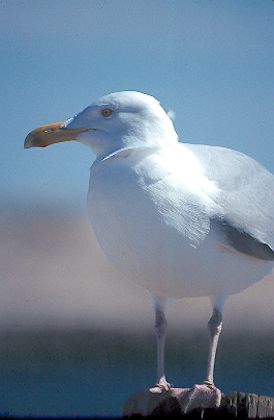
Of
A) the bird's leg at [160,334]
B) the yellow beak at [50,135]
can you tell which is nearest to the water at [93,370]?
the bird's leg at [160,334]

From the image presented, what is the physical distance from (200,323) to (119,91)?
1.04m

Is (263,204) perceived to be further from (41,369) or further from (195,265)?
(41,369)

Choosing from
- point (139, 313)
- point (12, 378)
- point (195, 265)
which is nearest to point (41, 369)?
point (12, 378)

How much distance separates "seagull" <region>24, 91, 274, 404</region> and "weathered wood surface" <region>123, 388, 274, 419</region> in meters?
0.08

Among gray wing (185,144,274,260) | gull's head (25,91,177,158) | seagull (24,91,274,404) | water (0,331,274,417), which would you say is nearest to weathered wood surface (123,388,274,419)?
seagull (24,91,274,404)

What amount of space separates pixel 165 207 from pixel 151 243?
0.15 metres

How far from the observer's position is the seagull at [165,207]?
4.19 meters

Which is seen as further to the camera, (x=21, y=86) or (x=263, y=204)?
(x=21, y=86)

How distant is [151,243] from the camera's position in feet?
13.7

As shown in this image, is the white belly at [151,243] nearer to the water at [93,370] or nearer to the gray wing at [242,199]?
the gray wing at [242,199]

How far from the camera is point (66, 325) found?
4.78 meters

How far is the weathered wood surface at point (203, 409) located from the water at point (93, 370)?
386 mm

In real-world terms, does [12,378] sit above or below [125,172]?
below

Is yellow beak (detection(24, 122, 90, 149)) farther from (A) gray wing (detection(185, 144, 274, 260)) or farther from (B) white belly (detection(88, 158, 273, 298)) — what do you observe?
(A) gray wing (detection(185, 144, 274, 260))
